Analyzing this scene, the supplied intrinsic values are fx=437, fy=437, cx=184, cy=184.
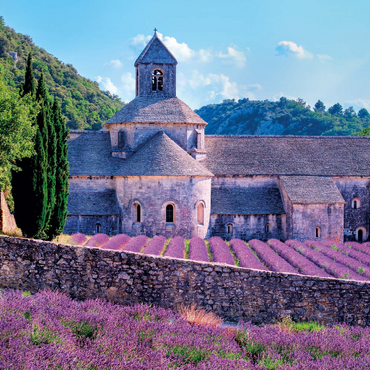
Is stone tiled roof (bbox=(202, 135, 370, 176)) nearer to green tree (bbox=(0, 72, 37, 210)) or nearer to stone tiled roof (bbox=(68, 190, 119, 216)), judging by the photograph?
stone tiled roof (bbox=(68, 190, 119, 216))

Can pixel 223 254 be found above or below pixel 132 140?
below

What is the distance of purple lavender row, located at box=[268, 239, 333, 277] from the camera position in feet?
62.3

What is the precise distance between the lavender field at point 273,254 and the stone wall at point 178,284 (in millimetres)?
5652

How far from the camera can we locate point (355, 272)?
20.4m

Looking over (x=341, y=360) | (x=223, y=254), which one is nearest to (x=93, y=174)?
(x=223, y=254)

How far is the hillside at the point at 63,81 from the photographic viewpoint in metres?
64.2

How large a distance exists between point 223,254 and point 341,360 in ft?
44.1

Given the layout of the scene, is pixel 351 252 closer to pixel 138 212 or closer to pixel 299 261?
pixel 299 261

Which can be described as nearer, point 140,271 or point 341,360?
point 341,360

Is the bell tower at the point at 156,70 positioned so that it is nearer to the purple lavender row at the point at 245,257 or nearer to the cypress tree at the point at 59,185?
the cypress tree at the point at 59,185

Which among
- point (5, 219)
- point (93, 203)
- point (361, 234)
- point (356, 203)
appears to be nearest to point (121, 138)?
point (93, 203)

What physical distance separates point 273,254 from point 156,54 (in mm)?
21162

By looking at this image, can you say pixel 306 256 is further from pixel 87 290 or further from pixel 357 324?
pixel 87 290

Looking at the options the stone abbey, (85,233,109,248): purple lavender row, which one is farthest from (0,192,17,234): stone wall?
the stone abbey
